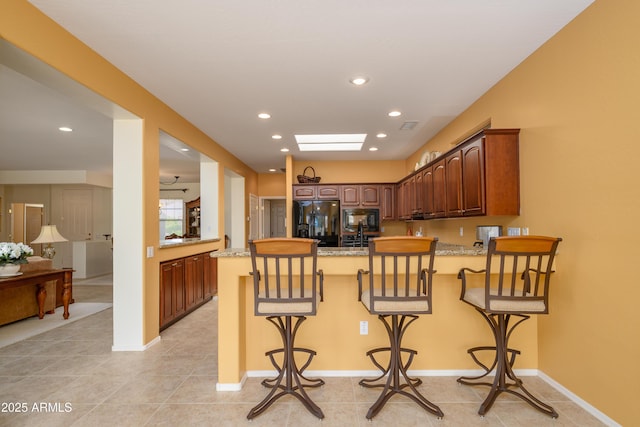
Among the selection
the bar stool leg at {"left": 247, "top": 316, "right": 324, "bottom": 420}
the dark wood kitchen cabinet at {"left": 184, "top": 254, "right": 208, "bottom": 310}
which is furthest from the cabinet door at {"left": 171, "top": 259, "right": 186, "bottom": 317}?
the bar stool leg at {"left": 247, "top": 316, "right": 324, "bottom": 420}

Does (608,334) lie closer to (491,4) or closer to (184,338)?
(491,4)

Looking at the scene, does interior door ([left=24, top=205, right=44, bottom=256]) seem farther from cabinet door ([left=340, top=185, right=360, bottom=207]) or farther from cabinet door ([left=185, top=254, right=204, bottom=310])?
cabinet door ([left=340, top=185, right=360, bottom=207])

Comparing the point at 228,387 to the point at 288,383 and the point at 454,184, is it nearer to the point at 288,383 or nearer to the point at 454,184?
the point at 288,383

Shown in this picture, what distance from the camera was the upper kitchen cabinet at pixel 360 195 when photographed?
6348mm

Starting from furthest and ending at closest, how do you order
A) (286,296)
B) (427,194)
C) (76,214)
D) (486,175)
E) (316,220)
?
(76,214) < (316,220) < (427,194) < (486,175) < (286,296)

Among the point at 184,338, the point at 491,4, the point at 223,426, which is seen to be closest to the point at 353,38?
the point at 491,4

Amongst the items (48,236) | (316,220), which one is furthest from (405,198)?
(48,236)

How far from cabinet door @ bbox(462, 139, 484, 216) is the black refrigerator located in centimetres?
→ 330

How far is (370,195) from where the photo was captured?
20.9 feet

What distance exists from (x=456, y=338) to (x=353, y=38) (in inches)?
97.8

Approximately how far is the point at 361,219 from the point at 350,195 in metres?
0.53

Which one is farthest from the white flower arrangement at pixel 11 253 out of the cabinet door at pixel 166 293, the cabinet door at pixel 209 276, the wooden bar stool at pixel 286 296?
the wooden bar stool at pixel 286 296

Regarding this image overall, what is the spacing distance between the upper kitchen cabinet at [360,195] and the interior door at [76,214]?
22.2 ft

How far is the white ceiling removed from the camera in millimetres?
2072
